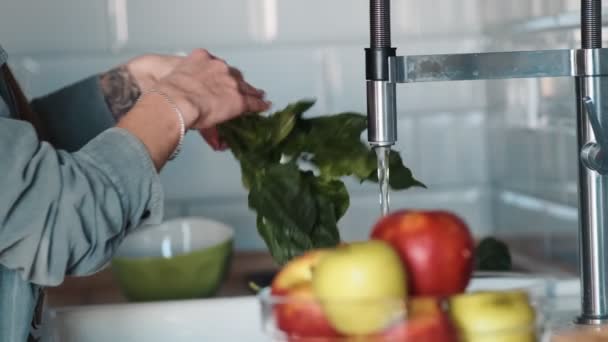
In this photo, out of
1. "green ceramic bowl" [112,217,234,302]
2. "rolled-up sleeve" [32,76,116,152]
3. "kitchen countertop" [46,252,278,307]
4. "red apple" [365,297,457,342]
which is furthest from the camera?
"kitchen countertop" [46,252,278,307]

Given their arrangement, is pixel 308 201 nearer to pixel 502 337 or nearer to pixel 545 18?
pixel 502 337

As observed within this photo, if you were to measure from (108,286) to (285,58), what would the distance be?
0.57m

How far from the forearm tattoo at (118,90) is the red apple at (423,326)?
2.73ft

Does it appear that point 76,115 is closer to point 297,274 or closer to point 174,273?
point 174,273

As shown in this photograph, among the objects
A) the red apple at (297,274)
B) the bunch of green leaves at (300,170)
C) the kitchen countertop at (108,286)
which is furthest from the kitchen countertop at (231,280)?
the red apple at (297,274)

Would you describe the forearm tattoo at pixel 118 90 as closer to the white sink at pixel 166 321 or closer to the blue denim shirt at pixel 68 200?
the white sink at pixel 166 321

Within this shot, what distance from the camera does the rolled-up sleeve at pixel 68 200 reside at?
34.8 inches

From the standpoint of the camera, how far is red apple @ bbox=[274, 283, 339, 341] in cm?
59

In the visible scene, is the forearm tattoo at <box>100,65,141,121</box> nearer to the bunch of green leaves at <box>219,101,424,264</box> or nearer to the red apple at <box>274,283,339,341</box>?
the bunch of green leaves at <box>219,101,424,264</box>

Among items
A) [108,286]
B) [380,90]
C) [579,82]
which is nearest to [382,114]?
[380,90]

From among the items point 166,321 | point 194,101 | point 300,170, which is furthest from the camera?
point 166,321

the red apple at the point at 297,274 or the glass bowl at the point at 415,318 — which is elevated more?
the red apple at the point at 297,274

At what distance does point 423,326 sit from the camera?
57 cm

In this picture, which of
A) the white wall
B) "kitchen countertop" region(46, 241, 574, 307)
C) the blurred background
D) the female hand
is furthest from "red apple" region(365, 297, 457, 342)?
the white wall
